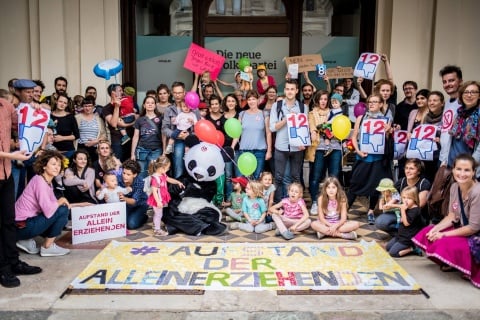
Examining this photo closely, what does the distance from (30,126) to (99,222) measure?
142 cm

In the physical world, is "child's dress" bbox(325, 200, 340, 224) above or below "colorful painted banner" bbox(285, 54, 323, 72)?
below

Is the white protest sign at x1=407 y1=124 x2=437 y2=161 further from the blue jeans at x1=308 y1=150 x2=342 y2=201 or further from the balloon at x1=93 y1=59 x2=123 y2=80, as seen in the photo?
the balloon at x1=93 y1=59 x2=123 y2=80

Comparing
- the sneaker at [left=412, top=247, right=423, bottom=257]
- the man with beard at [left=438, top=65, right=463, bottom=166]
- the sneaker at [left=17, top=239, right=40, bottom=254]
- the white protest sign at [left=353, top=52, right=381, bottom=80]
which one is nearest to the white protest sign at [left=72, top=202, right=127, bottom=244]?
the sneaker at [left=17, top=239, right=40, bottom=254]

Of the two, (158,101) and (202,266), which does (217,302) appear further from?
(158,101)

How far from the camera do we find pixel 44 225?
18.7 feet

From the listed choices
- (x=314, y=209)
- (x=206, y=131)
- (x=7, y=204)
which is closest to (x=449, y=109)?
(x=314, y=209)

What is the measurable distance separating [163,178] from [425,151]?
3112 mm

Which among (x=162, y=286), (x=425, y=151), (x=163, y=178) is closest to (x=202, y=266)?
(x=162, y=286)

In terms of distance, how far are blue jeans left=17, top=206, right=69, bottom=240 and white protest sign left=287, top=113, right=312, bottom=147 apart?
2.93 m

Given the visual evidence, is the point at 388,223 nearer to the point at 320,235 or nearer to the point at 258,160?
the point at 320,235

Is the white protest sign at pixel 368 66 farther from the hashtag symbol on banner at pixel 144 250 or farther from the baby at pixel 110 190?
the hashtag symbol on banner at pixel 144 250

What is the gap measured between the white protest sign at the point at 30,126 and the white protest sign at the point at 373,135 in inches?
151

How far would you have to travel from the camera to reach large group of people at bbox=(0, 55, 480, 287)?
528 cm

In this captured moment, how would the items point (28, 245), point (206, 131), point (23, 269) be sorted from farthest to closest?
point (206, 131)
point (28, 245)
point (23, 269)
